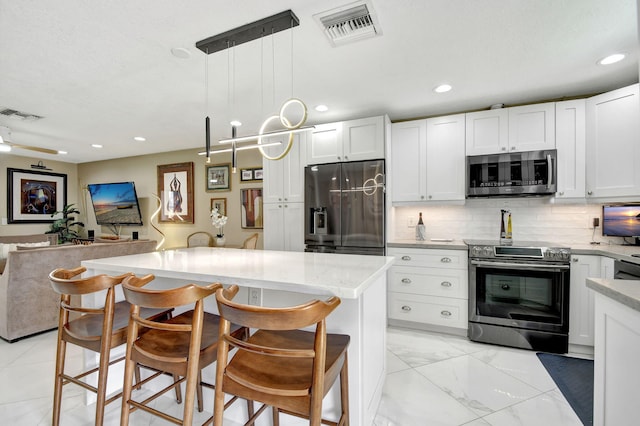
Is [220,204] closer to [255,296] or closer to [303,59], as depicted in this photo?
[303,59]

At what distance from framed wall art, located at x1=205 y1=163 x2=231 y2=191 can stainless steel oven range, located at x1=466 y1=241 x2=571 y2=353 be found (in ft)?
12.6

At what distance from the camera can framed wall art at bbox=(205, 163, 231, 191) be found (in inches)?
197

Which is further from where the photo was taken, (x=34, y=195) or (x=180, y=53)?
(x=34, y=195)

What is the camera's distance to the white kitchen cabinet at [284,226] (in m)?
3.69

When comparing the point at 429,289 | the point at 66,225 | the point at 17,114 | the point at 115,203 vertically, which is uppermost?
the point at 17,114

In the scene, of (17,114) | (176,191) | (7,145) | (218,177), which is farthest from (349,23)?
(176,191)

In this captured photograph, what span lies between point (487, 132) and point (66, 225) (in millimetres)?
7925

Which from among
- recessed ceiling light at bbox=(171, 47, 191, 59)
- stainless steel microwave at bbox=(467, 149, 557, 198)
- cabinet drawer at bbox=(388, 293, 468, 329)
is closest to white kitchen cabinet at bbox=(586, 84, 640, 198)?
stainless steel microwave at bbox=(467, 149, 557, 198)

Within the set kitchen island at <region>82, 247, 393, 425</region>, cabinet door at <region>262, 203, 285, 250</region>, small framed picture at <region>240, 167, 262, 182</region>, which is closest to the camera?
kitchen island at <region>82, 247, 393, 425</region>

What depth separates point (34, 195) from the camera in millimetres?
5887

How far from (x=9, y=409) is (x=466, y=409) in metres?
3.01

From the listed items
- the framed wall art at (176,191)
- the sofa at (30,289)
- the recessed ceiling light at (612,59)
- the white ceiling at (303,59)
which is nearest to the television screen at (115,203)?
→ the framed wall art at (176,191)

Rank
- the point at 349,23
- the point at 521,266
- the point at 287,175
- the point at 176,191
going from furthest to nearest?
the point at 176,191 → the point at 287,175 → the point at 521,266 → the point at 349,23

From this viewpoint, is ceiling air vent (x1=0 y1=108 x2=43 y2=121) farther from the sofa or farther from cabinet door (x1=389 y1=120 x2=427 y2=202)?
cabinet door (x1=389 y1=120 x2=427 y2=202)
